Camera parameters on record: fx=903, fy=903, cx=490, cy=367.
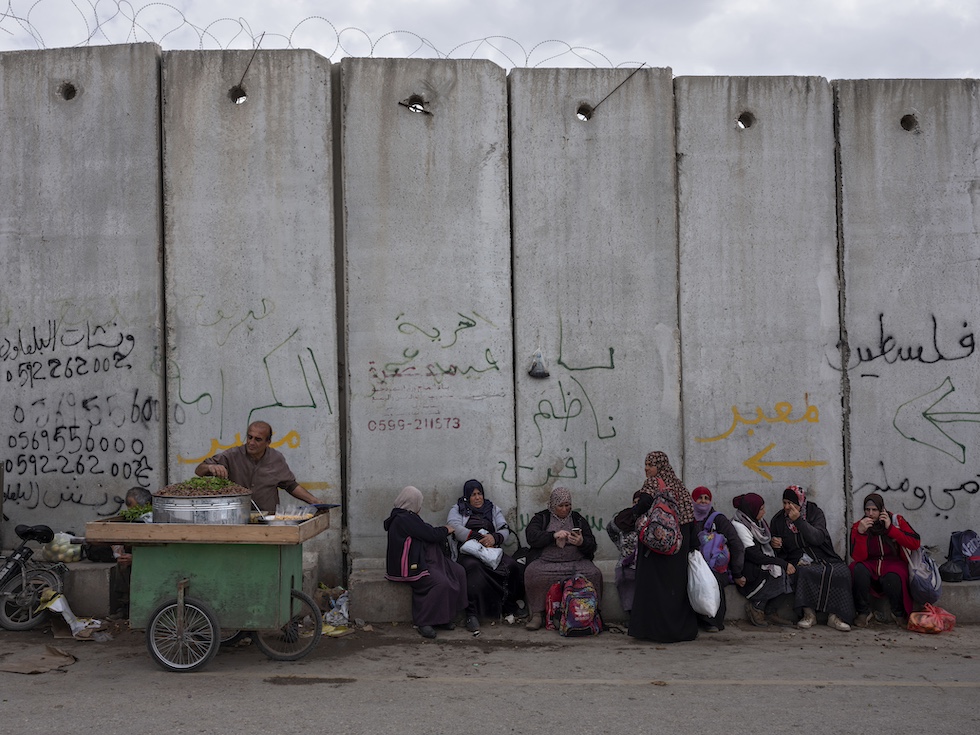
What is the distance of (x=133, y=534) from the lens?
5691mm

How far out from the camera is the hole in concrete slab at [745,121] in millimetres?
8203

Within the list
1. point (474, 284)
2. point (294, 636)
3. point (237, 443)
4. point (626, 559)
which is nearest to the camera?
point (294, 636)

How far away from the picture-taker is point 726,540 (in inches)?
286

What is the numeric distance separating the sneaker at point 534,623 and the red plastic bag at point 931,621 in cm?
290

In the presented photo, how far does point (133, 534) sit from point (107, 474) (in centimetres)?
246

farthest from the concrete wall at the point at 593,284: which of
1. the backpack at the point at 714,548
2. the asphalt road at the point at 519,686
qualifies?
the asphalt road at the point at 519,686

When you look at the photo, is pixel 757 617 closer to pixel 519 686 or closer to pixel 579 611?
pixel 579 611

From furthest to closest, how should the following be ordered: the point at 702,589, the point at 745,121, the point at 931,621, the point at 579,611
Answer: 1. the point at 745,121
2. the point at 931,621
3. the point at 579,611
4. the point at 702,589

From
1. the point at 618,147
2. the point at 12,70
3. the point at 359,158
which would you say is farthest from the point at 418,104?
the point at 12,70

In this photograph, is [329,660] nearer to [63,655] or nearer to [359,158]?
[63,655]

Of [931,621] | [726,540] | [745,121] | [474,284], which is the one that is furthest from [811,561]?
[745,121]

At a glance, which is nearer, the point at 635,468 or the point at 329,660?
the point at 329,660

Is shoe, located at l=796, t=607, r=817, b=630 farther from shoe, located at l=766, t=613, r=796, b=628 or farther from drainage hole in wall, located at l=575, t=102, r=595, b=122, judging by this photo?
drainage hole in wall, located at l=575, t=102, r=595, b=122

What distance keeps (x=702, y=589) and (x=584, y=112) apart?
4294mm
